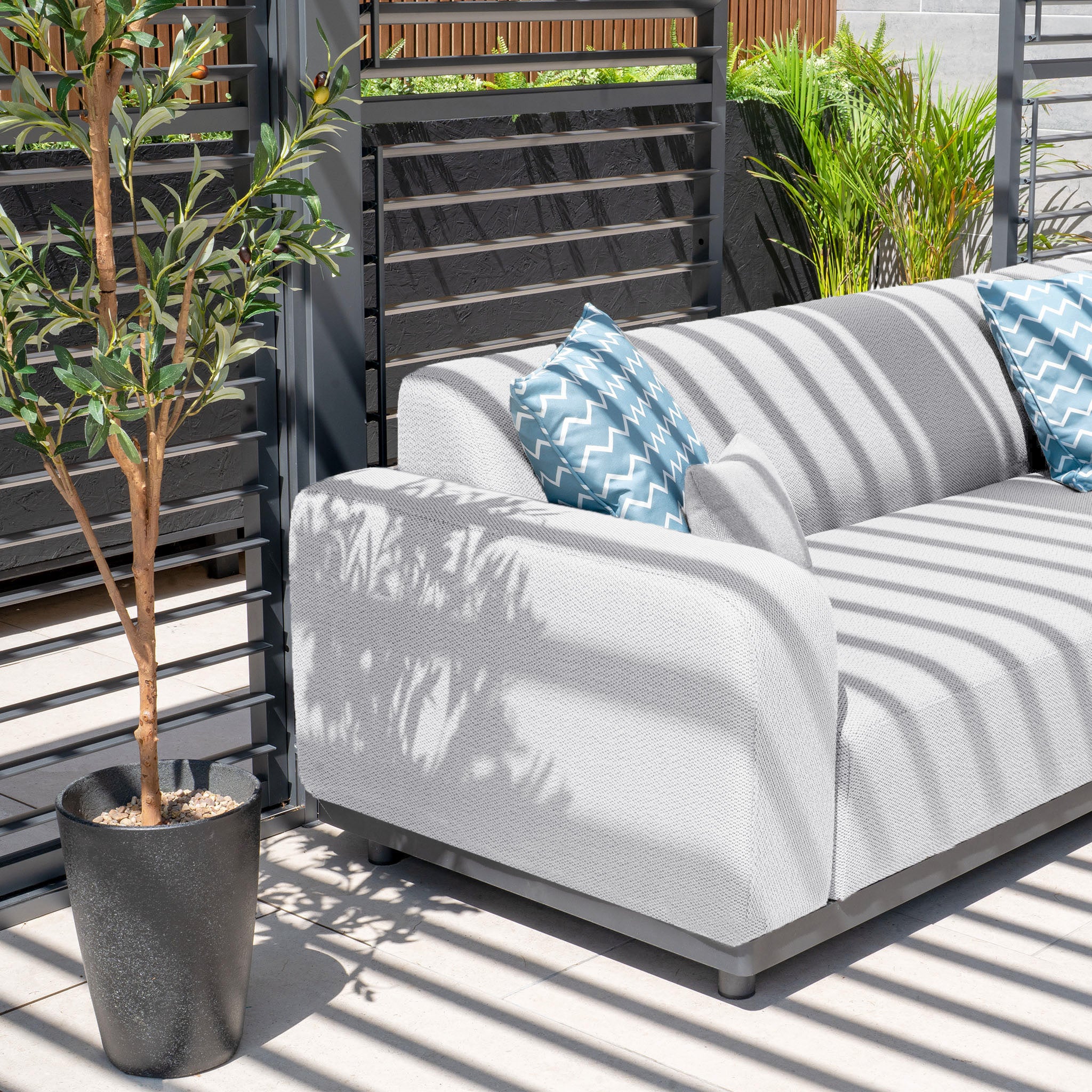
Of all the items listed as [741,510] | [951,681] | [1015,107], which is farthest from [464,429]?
[1015,107]

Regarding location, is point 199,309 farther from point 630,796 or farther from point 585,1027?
point 585,1027

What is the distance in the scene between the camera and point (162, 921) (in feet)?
7.57

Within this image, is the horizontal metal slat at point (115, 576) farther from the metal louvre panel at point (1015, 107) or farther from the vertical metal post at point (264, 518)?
the metal louvre panel at point (1015, 107)

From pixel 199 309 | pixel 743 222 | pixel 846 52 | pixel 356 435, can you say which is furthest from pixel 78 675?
pixel 846 52

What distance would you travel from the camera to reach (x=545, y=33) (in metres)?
7.20

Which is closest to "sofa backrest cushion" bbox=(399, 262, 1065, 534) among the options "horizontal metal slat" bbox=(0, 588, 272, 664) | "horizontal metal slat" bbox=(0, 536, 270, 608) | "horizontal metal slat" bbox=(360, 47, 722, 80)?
"horizontal metal slat" bbox=(0, 536, 270, 608)

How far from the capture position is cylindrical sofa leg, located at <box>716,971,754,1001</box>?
2580 mm

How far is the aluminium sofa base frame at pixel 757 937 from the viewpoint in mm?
2545

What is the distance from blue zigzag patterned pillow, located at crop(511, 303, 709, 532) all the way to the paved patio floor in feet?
2.47

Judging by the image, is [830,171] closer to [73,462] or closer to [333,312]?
[73,462]

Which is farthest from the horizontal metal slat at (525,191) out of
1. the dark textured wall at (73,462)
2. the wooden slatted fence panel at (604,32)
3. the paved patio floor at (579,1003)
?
the wooden slatted fence panel at (604,32)

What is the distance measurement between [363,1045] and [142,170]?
60.0 inches

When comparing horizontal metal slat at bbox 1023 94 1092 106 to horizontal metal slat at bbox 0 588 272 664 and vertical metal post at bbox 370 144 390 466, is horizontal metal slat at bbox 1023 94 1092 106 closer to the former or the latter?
vertical metal post at bbox 370 144 390 466

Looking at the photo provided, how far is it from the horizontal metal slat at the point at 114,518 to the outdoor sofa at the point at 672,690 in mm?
203
